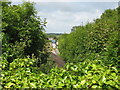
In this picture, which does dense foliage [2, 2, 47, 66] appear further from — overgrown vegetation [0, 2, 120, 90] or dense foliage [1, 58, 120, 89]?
dense foliage [1, 58, 120, 89]

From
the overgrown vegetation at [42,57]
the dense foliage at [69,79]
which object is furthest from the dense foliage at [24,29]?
the dense foliage at [69,79]

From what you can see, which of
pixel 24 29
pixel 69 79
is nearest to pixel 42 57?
pixel 24 29

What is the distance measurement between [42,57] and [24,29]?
1.11 meters

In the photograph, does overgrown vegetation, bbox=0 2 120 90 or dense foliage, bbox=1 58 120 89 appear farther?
overgrown vegetation, bbox=0 2 120 90

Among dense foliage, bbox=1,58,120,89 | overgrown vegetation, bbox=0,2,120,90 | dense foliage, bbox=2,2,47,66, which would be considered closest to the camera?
dense foliage, bbox=1,58,120,89

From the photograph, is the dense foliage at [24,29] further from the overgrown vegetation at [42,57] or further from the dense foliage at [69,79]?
the dense foliage at [69,79]

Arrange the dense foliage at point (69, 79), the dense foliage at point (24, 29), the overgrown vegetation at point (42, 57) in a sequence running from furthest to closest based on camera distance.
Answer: the dense foliage at point (24, 29) → the overgrown vegetation at point (42, 57) → the dense foliage at point (69, 79)

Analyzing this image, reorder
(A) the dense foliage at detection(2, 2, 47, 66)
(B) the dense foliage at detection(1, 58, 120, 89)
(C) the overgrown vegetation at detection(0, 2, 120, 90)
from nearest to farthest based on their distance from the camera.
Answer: (B) the dense foliage at detection(1, 58, 120, 89) → (C) the overgrown vegetation at detection(0, 2, 120, 90) → (A) the dense foliage at detection(2, 2, 47, 66)

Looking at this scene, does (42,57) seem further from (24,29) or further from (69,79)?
(69,79)

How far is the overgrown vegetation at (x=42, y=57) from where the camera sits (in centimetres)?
270

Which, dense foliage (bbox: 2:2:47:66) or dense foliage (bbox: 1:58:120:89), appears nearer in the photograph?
dense foliage (bbox: 1:58:120:89)

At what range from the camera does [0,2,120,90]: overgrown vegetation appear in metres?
2.70

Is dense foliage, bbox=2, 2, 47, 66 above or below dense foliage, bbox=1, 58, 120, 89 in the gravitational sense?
above

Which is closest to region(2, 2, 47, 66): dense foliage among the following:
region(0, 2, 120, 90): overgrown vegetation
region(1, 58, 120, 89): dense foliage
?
region(0, 2, 120, 90): overgrown vegetation
